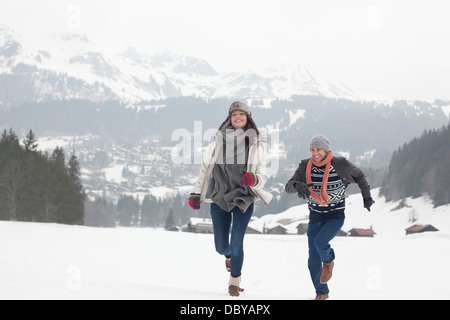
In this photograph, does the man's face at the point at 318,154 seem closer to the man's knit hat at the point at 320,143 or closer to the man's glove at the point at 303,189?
the man's knit hat at the point at 320,143

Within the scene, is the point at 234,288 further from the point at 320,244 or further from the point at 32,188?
the point at 32,188

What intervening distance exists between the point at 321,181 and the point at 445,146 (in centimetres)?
11584

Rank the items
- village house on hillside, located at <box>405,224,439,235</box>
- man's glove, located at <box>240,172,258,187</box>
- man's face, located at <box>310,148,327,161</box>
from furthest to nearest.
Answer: village house on hillside, located at <box>405,224,439,235</box>, man's face, located at <box>310,148,327,161</box>, man's glove, located at <box>240,172,258,187</box>

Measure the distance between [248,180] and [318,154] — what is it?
1122mm

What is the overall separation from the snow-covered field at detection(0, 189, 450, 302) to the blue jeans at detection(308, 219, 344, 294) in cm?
45

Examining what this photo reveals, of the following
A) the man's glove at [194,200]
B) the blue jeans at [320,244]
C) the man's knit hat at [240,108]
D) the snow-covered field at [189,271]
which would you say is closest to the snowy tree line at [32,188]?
the snow-covered field at [189,271]

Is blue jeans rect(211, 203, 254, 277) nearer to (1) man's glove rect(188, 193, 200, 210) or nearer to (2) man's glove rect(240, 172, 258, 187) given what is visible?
(1) man's glove rect(188, 193, 200, 210)

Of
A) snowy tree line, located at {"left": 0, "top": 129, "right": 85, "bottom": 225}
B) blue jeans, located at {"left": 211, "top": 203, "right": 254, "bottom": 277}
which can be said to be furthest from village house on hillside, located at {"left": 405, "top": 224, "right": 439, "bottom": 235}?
blue jeans, located at {"left": 211, "top": 203, "right": 254, "bottom": 277}

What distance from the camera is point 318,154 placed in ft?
23.0

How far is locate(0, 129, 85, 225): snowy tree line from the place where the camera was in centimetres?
Result: 4156

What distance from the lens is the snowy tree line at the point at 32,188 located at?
41562mm

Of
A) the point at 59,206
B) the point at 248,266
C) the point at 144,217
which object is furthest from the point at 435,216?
the point at 144,217

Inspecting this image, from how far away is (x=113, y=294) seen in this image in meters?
6.17

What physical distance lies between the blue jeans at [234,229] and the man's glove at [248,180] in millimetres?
479
